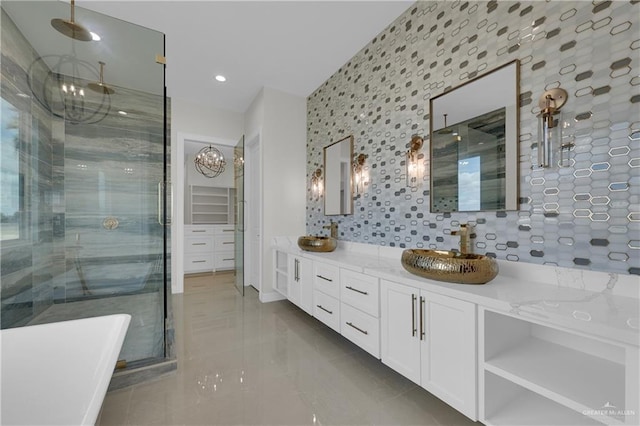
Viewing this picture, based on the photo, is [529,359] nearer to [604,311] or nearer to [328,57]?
[604,311]

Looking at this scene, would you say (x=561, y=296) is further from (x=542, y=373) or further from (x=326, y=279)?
(x=326, y=279)

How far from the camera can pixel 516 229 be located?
152 cm

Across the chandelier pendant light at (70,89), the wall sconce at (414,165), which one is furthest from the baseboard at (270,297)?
the chandelier pendant light at (70,89)

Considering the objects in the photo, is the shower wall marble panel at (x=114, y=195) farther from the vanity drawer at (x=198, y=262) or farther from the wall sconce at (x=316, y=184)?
the vanity drawer at (x=198, y=262)

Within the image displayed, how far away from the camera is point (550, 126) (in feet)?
4.50

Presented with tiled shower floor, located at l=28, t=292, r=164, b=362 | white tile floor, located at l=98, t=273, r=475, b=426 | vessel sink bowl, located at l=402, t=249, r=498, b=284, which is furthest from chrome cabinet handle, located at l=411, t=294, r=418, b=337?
tiled shower floor, located at l=28, t=292, r=164, b=362

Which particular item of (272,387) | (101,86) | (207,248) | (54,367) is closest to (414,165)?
(272,387)

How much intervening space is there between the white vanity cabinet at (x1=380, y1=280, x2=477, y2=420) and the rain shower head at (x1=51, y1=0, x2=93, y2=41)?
3144mm

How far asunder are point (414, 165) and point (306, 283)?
5.14ft

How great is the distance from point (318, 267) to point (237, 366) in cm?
104

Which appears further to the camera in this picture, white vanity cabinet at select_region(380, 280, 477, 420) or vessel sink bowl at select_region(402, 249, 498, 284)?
vessel sink bowl at select_region(402, 249, 498, 284)

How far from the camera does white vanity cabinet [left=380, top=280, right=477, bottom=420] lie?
4.04 feet

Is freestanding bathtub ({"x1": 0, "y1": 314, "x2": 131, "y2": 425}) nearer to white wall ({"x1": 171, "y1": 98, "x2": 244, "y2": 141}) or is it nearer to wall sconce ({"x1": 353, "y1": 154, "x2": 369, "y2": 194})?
wall sconce ({"x1": 353, "y1": 154, "x2": 369, "y2": 194})

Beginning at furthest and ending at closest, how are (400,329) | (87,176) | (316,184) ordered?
(316,184) → (87,176) → (400,329)
